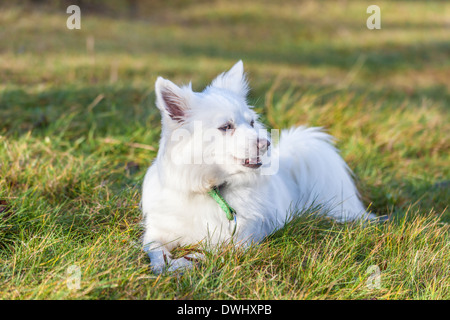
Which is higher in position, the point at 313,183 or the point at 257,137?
the point at 257,137

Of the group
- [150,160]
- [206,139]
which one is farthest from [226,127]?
[150,160]

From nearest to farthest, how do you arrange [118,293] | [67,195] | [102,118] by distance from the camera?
[118,293], [67,195], [102,118]

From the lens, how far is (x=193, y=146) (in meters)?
2.54

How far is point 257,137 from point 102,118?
2.56m

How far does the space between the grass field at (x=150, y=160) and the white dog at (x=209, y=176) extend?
14 cm

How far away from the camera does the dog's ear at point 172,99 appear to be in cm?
252

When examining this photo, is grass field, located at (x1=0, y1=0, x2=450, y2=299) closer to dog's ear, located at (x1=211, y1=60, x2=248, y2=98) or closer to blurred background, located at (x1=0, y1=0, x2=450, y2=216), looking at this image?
blurred background, located at (x1=0, y1=0, x2=450, y2=216)

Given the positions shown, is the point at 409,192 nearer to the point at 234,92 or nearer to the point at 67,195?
the point at 234,92

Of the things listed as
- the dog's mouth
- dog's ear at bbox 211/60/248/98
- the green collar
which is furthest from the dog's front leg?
dog's ear at bbox 211/60/248/98

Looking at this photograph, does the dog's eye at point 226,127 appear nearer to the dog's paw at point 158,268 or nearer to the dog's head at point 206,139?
the dog's head at point 206,139

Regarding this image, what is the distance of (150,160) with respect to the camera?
4.00 meters

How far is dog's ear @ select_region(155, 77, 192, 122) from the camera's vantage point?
8.27ft

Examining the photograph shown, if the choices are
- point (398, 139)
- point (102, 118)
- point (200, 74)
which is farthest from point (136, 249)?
point (200, 74)

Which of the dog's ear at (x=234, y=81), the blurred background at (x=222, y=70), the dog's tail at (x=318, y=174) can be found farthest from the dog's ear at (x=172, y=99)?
the blurred background at (x=222, y=70)
